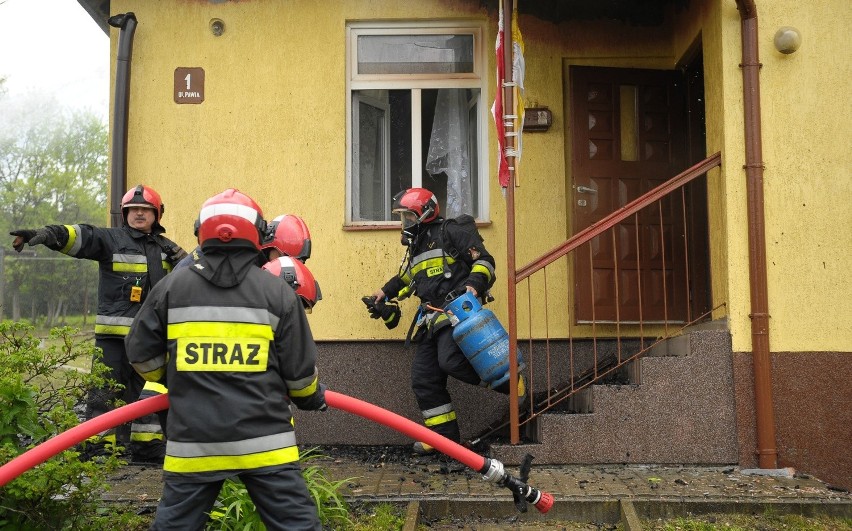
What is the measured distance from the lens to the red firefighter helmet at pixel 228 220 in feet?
11.7

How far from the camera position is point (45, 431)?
13.8 ft

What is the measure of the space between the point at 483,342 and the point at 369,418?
8.28 ft

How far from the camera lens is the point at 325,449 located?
7.28 meters

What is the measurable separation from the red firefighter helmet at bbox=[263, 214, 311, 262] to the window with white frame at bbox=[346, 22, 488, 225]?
6.56 ft

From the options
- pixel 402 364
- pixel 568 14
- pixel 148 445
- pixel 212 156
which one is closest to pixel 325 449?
pixel 402 364

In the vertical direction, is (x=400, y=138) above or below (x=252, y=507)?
above

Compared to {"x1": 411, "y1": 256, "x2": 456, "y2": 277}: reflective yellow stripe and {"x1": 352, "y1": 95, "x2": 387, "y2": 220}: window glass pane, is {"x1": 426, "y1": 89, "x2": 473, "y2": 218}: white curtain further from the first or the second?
{"x1": 411, "y1": 256, "x2": 456, "y2": 277}: reflective yellow stripe

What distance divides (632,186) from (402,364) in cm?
254

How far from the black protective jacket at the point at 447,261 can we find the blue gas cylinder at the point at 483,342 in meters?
0.24

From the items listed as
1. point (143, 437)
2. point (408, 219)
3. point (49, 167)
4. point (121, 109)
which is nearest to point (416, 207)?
point (408, 219)

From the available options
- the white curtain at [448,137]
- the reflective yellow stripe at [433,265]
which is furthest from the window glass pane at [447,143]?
the reflective yellow stripe at [433,265]

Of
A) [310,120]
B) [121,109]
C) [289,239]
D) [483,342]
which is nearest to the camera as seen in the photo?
[289,239]

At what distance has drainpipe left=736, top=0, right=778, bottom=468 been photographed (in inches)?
237

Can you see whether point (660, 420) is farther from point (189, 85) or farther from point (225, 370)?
point (189, 85)
